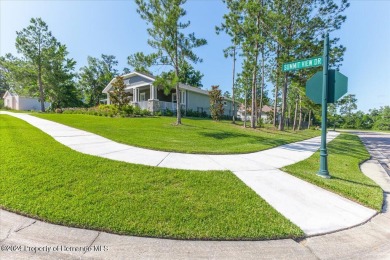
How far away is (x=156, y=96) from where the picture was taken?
2188 cm

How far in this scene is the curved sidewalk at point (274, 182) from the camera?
3.06 m

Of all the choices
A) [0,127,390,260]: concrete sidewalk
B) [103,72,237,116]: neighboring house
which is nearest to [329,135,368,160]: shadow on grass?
[0,127,390,260]: concrete sidewalk

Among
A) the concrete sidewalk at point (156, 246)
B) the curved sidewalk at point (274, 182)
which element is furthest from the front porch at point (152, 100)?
the concrete sidewalk at point (156, 246)

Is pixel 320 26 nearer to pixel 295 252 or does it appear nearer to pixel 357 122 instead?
pixel 295 252

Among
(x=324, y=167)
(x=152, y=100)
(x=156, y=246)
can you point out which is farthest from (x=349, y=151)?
(x=152, y=100)

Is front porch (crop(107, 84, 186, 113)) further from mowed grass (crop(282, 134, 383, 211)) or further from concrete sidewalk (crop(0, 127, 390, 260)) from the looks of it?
concrete sidewalk (crop(0, 127, 390, 260))

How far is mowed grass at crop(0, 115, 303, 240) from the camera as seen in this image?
2652 mm

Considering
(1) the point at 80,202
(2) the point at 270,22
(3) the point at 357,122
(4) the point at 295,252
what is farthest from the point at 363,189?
(3) the point at 357,122

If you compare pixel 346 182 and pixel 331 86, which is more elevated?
pixel 331 86

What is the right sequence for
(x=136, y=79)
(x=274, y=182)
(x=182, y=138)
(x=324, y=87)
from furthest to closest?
(x=136, y=79), (x=182, y=138), (x=324, y=87), (x=274, y=182)

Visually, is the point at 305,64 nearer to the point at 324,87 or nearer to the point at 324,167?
the point at 324,87

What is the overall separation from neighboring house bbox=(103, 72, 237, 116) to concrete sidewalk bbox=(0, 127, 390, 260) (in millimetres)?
18928

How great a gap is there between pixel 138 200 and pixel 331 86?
516 centimetres

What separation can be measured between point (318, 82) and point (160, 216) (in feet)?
16.2
